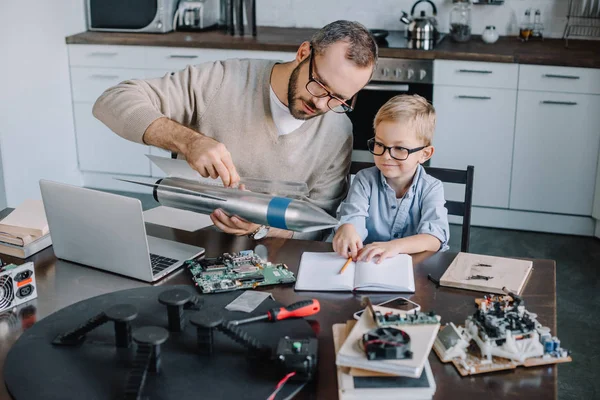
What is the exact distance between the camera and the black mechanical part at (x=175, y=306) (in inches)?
55.3

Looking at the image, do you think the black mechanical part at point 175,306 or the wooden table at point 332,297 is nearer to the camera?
the wooden table at point 332,297

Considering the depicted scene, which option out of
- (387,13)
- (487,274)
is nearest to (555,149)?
(387,13)

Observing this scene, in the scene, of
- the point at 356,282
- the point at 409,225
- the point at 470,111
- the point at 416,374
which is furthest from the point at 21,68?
the point at 416,374

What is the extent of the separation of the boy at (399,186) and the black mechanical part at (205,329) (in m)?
0.72

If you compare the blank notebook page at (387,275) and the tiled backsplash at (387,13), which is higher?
the tiled backsplash at (387,13)

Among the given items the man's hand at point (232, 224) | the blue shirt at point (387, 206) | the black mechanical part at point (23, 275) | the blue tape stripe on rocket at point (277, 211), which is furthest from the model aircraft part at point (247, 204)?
the blue shirt at point (387, 206)

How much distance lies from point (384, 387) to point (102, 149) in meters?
3.66

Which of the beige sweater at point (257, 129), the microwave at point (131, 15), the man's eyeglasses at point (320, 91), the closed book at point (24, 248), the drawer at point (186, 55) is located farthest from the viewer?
the microwave at point (131, 15)

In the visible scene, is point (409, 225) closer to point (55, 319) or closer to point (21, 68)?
point (55, 319)

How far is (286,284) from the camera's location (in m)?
1.68

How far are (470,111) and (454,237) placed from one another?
69 centimetres

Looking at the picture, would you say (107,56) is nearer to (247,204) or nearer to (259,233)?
(259,233)

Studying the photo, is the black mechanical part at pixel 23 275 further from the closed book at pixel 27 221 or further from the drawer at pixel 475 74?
the drawer at pixel 475 74

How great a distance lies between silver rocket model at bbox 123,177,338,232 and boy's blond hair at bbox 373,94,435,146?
55 cm
